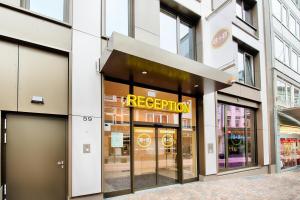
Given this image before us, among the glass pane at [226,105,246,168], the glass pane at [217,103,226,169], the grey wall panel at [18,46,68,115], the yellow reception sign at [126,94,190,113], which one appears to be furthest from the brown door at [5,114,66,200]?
the glass pane at [226,105,246,168]

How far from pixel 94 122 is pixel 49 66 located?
6.26 feet

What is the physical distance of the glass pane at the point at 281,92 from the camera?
46.9 ft

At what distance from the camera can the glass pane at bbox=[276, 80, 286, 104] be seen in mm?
14291

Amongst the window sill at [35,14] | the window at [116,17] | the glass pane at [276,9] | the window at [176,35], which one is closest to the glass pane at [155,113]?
the window at [176,35]

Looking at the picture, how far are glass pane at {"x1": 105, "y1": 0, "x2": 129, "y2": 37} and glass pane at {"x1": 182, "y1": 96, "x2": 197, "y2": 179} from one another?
370 cm

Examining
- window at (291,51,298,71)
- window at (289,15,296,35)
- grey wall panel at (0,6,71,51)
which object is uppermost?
window at (289,15,296,35)

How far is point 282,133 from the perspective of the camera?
1417cm

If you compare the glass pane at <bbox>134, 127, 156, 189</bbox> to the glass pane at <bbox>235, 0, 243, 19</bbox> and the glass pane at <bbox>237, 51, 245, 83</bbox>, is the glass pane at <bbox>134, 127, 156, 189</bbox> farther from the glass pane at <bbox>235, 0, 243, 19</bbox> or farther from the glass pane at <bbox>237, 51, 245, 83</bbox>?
the glass pane at <bbox>235, 0, 243, 19</bbox>

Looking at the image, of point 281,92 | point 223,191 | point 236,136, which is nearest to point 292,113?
point 281,92

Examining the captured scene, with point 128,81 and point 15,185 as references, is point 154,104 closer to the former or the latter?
point 128,81

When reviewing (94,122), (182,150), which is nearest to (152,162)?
(182,150)

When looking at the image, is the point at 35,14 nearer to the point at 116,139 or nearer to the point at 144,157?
the point at 116,139

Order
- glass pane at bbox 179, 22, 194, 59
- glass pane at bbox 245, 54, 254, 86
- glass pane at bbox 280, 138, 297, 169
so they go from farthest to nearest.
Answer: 1. glass pane at bbox 280, 138, 297, 169
2. glass pane at bbox 245, 54, 254, 86
3. glass pane at bbox 179, 22, 194, 59

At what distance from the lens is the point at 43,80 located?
5965mm
